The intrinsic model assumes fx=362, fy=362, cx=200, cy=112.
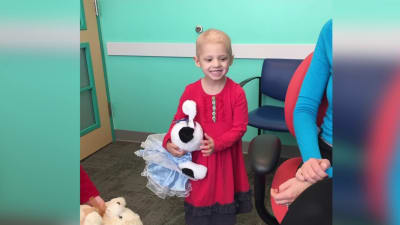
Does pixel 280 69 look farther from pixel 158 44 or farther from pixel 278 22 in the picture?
pixel 158 44

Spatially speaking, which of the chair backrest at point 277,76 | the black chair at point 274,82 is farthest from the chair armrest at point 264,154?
the chair backrest at point 277,76

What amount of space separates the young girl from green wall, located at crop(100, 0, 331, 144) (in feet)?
4.19

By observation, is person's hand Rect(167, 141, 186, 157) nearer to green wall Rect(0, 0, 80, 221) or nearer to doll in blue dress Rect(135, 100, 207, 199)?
doll in blue dress Rect(135, 100, 207, 199)

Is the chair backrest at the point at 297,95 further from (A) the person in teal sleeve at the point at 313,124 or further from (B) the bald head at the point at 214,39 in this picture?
(B) the bald head at the point at 214,39

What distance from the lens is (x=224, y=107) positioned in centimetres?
180

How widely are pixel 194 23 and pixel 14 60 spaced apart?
3091 millimetres

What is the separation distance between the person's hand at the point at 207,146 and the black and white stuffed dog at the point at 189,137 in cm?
2

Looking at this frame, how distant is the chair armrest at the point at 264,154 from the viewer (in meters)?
1.05

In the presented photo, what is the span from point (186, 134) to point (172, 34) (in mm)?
1719

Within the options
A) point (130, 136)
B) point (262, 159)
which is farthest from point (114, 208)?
point (130, 136)

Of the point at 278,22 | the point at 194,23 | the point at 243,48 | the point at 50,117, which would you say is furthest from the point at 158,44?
the point at 50,117

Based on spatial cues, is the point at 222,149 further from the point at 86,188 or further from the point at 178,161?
the point at 86,188

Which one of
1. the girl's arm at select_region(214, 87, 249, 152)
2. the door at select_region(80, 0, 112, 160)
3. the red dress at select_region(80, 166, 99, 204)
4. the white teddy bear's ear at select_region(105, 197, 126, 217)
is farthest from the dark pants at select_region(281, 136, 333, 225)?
the door at select_region(80, 0, 112, 160)

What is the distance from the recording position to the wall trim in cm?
292
